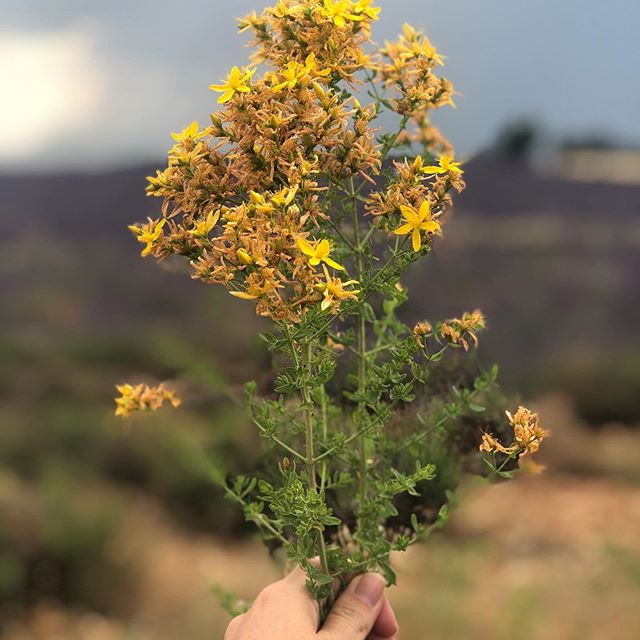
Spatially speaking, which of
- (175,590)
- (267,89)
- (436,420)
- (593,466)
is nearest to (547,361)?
(593,466)

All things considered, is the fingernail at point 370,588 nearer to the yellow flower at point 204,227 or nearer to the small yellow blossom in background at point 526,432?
the small yellow blossom in background at point 526,432

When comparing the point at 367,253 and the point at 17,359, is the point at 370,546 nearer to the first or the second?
the point at 367,253

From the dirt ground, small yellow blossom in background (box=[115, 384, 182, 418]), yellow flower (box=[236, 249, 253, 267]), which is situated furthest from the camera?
the dirt ground

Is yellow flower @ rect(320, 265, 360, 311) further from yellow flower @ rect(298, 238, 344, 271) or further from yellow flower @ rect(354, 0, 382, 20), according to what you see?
yellow flower @ rect(354, 0, 382, 20)

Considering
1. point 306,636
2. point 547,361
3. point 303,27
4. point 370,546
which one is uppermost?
point 547,361

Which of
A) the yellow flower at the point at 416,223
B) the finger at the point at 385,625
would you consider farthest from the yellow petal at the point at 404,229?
the finger at the point at 385,625

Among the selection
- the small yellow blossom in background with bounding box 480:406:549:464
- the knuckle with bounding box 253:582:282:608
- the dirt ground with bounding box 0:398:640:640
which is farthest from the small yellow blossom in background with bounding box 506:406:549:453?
the dirt ground with bounding box 0:398:640:640

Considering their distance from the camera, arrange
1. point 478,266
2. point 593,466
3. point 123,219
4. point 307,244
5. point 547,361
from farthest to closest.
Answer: point 123,219, point 478,266, point 547,361, point 593,466, point 307,244
